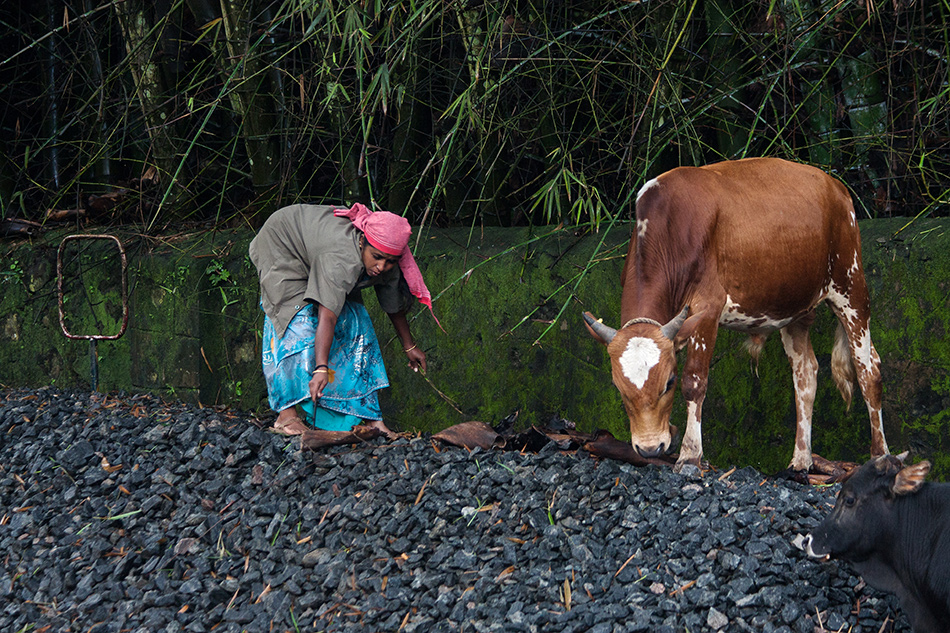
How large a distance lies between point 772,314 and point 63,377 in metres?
4.14

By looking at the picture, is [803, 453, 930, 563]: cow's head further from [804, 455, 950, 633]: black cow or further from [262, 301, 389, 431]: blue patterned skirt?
[262, 301, 389, 431]: blue patterned skirt

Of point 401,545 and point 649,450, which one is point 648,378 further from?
point 401,545

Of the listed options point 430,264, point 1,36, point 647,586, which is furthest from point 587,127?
point 1,36

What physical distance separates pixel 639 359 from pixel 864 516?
874 millimetres

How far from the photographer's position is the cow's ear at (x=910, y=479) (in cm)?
224

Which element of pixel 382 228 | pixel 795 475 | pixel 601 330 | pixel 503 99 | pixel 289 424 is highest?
pixel 503 99

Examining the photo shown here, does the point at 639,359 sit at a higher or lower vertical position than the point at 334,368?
higher

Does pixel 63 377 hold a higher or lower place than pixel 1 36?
lower

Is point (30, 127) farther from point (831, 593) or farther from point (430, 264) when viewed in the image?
point (831, 593)

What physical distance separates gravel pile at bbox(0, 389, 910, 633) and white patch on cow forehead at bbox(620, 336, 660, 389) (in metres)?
0.32

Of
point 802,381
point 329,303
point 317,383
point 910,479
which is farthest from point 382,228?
point 910,479

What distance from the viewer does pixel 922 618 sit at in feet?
7.17

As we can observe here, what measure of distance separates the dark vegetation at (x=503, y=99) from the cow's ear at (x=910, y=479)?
1577 millimetres

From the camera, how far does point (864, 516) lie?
7.62 feet
